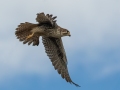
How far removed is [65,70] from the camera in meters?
20.4

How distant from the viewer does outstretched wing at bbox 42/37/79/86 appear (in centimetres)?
2027

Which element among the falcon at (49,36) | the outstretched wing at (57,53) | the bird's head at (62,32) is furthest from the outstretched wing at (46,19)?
the outstretched wing at (57,53)

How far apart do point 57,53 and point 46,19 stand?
2886 mm

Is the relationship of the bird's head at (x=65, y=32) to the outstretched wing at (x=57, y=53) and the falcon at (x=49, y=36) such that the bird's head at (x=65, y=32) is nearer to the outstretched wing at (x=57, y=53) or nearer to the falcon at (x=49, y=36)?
the falcon at (x=49, y=36)

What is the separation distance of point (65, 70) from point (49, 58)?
3.32ft

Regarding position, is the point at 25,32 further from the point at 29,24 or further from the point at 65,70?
the point at 65,70

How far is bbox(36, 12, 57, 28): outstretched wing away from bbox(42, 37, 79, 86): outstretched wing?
185cm

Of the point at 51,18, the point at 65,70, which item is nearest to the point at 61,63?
the point at 65,70

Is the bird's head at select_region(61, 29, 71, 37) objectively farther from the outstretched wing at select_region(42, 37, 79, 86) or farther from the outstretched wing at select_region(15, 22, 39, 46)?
the outstretched wing at select_region(42, 37, 79, 86)

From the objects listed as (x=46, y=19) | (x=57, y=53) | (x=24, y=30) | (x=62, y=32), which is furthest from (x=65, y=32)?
(x=57, y=53)

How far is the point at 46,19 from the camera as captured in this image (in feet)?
60.8

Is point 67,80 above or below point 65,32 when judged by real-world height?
below

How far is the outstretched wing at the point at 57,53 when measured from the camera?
20.3 m

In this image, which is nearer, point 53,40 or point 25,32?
point 25,32
